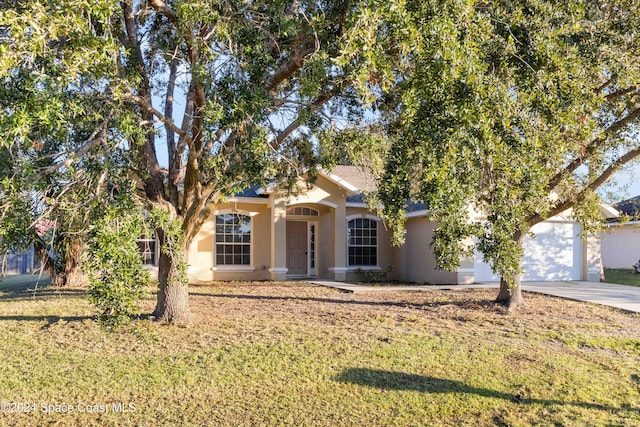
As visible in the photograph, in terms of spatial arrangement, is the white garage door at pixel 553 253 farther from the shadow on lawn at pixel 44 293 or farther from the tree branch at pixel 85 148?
the tree branch at pixel 85 148

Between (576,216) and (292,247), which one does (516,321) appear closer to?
(576,216)

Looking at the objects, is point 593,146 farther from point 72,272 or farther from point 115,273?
point 72,272

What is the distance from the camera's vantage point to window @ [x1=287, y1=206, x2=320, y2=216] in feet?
62.8

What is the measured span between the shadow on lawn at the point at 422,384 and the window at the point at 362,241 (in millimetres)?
12100

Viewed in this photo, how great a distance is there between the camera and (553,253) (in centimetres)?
1816

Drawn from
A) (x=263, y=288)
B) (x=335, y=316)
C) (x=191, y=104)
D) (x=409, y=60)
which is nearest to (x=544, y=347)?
(x=335, y=316)

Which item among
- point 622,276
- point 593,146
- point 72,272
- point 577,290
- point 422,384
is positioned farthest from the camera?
point 622,276

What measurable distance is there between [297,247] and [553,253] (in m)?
9.32

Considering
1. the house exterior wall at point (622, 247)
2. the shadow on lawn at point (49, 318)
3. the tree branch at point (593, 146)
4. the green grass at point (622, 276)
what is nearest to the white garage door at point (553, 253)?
the green grass at point (622, 276)

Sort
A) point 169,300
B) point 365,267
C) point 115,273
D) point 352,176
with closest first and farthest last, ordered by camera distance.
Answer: point 115,273 → point 169,300 → point 365,267 → point 352,176

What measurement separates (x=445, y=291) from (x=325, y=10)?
8.93m

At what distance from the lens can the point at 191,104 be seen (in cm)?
938

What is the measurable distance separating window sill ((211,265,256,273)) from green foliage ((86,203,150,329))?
11838 millimetres

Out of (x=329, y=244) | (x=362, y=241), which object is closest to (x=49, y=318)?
(x=329, y=244)
